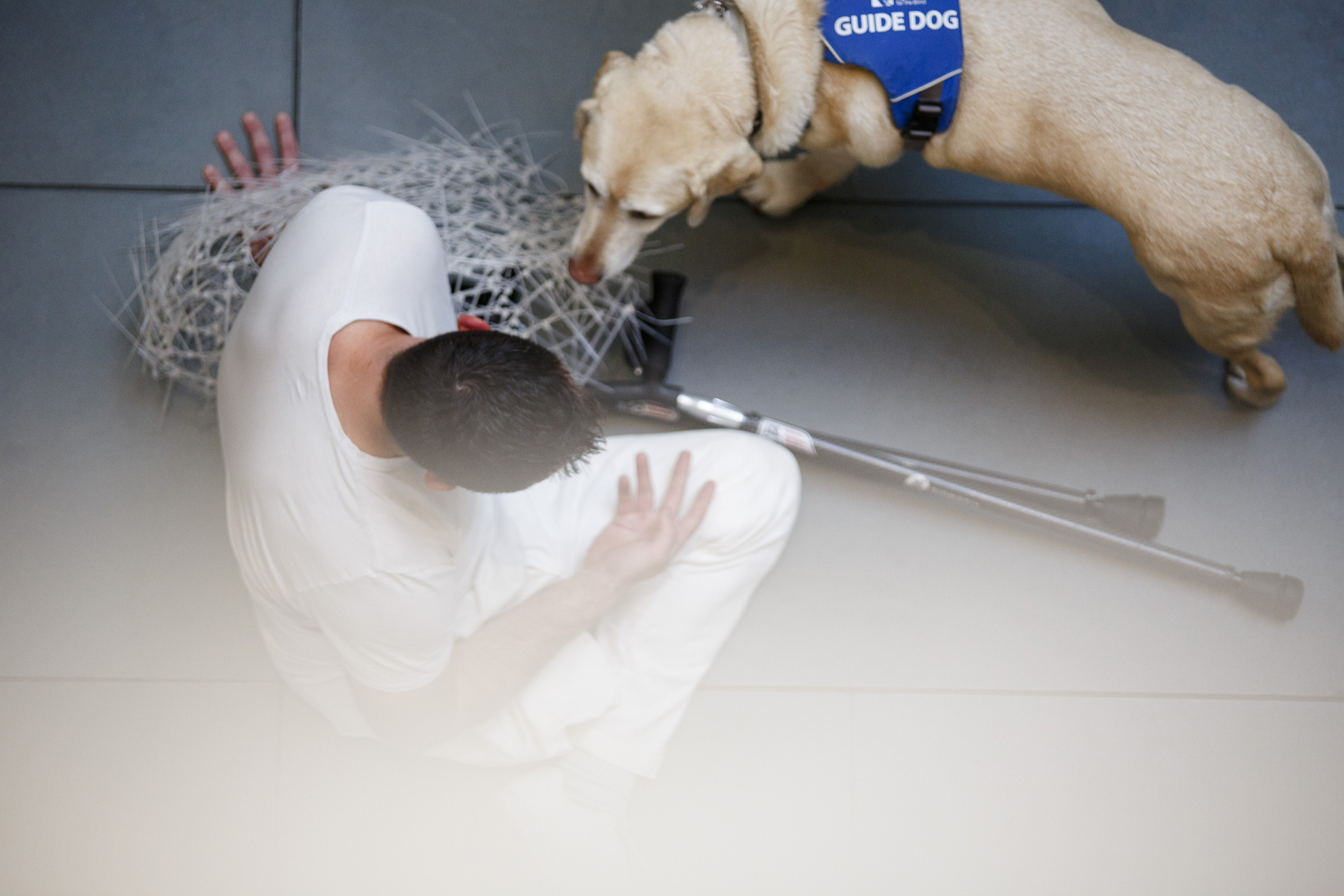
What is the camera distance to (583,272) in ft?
4.99

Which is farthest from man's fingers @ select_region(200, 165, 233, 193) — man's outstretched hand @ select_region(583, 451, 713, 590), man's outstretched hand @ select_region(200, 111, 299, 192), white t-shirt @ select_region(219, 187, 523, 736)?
man's outstretched hand @ select_region(583, 451, 713, 590)

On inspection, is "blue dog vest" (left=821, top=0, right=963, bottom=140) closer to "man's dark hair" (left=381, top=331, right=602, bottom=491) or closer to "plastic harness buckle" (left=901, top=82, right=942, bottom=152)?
"plastic harness buckle" (left=901, top=82, right=942, bottom=152)

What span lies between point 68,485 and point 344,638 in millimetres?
991

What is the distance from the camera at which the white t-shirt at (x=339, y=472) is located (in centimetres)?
102

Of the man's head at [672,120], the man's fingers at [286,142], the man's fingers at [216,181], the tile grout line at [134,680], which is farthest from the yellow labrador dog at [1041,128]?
the tile grout line at [134,680]

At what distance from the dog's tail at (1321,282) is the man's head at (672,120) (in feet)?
2.85

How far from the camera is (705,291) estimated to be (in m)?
1.79

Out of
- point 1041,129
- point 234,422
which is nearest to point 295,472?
point 234,422

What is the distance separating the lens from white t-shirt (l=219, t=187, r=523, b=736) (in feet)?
3.36

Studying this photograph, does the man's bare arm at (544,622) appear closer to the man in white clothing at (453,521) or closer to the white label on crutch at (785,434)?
the man in white clothing at (453,521)

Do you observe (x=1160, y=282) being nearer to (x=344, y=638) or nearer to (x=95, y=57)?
(x=344, y=638)

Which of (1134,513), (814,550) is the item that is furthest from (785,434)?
(1134,513)

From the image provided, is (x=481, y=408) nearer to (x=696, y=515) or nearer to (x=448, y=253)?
(x=696, y=515)

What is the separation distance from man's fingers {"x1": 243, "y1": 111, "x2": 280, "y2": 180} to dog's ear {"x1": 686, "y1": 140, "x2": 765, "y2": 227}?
34.4 inches
